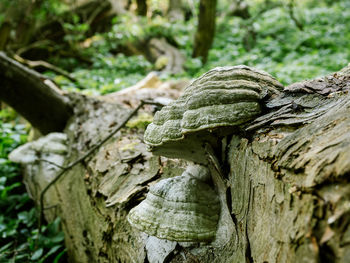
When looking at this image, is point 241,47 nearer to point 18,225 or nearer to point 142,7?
point 142,7

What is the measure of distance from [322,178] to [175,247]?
31.8 inches

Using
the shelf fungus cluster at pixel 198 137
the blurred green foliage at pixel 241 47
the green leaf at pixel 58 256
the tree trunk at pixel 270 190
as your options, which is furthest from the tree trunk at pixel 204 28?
the shelf fungus cluster at pixel 198 137

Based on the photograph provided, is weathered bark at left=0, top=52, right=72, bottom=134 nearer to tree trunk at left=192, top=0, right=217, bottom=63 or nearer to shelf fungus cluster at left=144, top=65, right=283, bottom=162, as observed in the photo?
shelf fungus cluster at left=144, top=65, right=283, bottom=162

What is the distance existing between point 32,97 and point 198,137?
261 cm

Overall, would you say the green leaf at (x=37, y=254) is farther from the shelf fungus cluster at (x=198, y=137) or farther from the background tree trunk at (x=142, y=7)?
the background tree trunk at (x=142, y=7)

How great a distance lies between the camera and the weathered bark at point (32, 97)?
295cm

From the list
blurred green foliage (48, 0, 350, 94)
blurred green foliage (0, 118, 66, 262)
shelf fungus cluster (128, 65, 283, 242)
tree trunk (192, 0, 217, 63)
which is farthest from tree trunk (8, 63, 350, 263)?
tree trunk (192, 0, 217, 63)

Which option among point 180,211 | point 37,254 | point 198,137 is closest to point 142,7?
point 37,254

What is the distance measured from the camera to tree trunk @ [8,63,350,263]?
2.34 feet

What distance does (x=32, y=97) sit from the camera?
10.3 ft

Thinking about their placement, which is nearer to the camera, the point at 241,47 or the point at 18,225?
the point at 18,225

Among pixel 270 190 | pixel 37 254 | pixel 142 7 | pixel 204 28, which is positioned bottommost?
pixel 37 254

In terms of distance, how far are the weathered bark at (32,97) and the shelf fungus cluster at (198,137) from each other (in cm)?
231

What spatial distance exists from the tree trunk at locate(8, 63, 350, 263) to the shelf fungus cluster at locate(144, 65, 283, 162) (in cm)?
8
